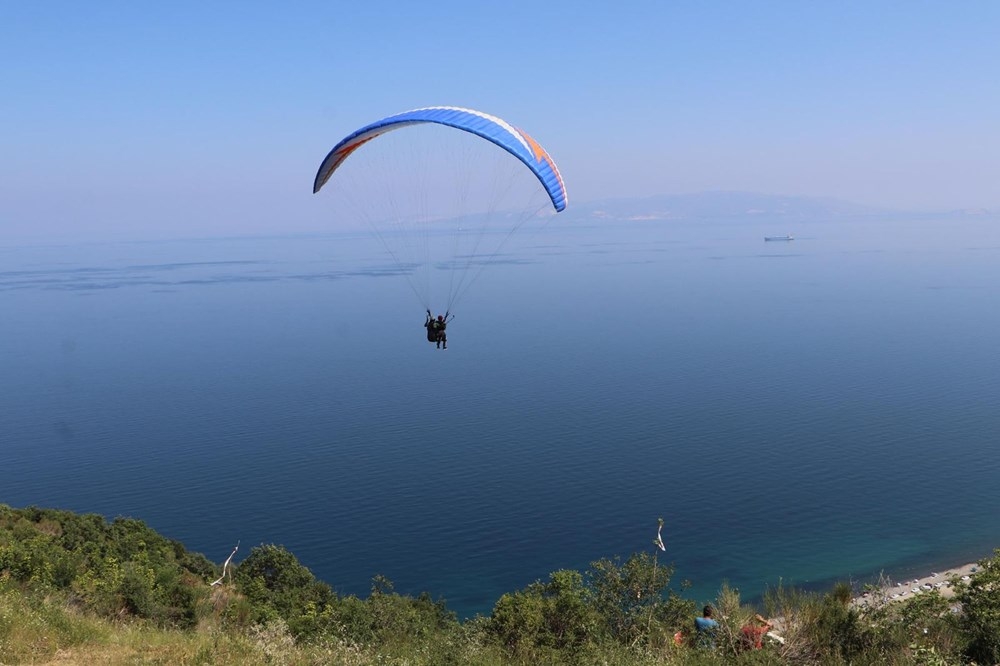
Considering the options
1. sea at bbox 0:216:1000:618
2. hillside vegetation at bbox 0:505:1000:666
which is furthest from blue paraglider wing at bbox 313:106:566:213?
sea at bbox 0:216:1000:618

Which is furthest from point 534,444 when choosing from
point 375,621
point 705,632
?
point 705,632

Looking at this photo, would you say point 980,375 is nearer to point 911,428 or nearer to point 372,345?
point 911,428

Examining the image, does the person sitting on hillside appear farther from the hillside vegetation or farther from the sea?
the sea

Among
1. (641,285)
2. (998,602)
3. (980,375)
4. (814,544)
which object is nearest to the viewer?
(998,602)

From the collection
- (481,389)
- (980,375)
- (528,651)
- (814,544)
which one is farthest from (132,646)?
(980,375)

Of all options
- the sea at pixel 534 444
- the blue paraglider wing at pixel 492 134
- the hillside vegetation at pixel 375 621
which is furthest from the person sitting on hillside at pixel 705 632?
the sea at pixel 534 444

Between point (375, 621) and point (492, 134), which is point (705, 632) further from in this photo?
point (375, 621)
